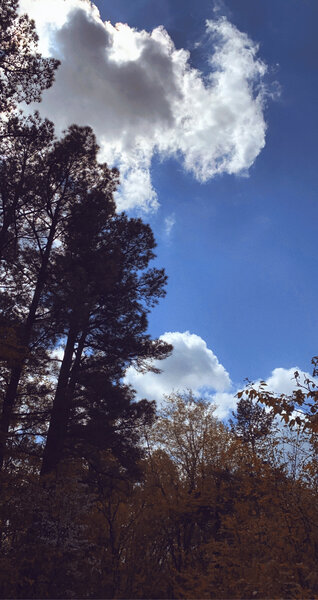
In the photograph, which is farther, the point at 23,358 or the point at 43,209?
the point at 43,209

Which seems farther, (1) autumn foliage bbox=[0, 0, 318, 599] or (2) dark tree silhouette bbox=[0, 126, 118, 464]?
(2) dark tree silhouette bbox=[0, 126, 118, 464]

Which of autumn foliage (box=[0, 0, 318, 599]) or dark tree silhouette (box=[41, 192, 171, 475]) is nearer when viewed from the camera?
autumn foliage (box=[0, 0, 318, 599])

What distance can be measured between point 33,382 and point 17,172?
→ 6388mm

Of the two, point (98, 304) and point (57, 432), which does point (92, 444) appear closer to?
point (57, 432)

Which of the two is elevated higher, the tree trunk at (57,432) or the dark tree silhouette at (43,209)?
the dark tree silhouette at (43,209)

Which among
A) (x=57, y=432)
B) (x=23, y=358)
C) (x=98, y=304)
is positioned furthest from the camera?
(x=98, y=304)

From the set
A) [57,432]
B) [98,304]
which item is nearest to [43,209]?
[98,304]

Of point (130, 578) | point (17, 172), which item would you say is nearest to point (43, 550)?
point (130, 578)

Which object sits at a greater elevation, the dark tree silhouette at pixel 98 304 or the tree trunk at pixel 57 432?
the dark tree silhouette at pixel 98 304

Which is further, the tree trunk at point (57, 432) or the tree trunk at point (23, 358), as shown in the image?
the tree trunk at point (57, 432)

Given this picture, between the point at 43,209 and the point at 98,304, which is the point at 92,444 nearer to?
the point at 98,304

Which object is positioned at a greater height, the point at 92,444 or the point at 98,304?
the point at 98,304

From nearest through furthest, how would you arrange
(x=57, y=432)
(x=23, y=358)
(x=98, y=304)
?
(x=23, y=358) < (x=57, y=432) < (x=98, y=304)

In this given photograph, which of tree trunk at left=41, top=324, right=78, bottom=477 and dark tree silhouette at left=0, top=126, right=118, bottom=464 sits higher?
dark tree silhouette at left=0, top=126, right=118, bottom=464
